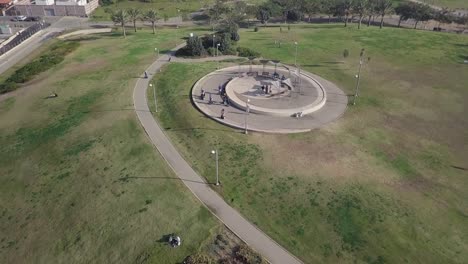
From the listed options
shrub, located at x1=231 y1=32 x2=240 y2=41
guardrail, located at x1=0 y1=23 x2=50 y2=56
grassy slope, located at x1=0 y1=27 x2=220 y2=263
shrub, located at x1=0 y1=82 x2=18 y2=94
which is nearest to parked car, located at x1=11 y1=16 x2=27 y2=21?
guardrail, located at x1=0 y1=23 x2=50 y2=56

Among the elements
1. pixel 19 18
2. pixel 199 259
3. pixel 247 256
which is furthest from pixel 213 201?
pixel 19 18

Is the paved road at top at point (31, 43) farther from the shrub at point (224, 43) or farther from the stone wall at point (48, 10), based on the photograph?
the shrub at point (224, 43)

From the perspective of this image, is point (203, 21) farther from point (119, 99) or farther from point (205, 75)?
point (119, 99)

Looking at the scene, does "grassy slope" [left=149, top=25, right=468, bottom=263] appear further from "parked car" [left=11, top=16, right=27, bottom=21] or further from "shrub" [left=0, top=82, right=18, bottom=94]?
"parked car" [left=11, top=16, right=27, bottom=21]

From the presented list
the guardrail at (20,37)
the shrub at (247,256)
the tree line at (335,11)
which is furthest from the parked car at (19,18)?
the shrub at (247,256)

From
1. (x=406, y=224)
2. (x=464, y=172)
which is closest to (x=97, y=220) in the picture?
(x=406, y=224)

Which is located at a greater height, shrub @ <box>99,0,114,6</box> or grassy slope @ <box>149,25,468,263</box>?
shrub @ <box>99,0,114,6</box>

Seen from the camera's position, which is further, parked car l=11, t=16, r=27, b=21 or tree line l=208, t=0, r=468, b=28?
parked car l=11, t=16, r=27, b=21
